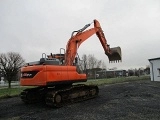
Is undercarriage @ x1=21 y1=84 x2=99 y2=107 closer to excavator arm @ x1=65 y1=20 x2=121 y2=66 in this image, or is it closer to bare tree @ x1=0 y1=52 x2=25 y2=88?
excavator arm @ x1=65 y1=20 x2=121 y2=66

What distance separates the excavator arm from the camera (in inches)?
599

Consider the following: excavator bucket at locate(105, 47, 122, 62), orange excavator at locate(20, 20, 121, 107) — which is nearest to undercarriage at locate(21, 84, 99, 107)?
orange excavator at locate(20, 20, 121, 107)

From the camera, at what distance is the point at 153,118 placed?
985 cm

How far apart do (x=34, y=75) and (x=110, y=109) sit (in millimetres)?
4237

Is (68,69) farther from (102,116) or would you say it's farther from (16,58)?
(16,58)

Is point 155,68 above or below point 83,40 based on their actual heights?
below

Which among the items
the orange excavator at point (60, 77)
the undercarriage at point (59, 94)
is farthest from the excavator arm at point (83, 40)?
the undercarriage at point (59, 94)

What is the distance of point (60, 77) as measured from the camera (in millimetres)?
13414

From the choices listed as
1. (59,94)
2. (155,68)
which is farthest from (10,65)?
(59,94)

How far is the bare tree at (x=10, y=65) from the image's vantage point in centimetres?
3441

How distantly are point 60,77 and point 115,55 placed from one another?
5.75 meters

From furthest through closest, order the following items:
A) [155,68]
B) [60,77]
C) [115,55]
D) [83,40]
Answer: [155,68] < [115,55] < [83,40] < [60,77]

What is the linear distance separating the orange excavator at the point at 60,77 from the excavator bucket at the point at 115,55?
7 cm

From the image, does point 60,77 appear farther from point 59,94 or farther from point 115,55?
point 115,55
